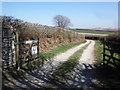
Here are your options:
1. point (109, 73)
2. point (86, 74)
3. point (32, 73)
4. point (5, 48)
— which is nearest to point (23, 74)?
point (32, 73)

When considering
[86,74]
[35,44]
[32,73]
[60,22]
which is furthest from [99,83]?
[60,22]

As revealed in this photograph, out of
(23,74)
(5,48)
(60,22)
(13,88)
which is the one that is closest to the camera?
(13,88)

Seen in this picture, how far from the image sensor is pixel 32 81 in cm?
654

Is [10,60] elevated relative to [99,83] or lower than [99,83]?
elevated

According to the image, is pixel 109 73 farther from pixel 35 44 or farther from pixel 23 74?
pixel 35 44

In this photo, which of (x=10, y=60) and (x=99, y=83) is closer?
(x=99, y=83)

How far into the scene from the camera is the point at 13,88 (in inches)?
224

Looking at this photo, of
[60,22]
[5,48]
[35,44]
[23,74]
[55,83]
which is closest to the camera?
[55,83]

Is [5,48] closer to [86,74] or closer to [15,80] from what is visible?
[15,80]

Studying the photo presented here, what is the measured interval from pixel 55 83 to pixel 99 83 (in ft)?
5.51

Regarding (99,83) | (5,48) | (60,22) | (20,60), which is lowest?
(99,83)

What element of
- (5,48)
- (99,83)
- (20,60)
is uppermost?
(5,48)

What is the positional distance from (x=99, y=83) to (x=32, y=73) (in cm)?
306

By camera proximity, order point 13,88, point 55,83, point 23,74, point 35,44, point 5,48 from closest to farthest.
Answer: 1. point 13,88
2. point 55,83
3. point 23,74
4. point 5,48
5. point 35,44
